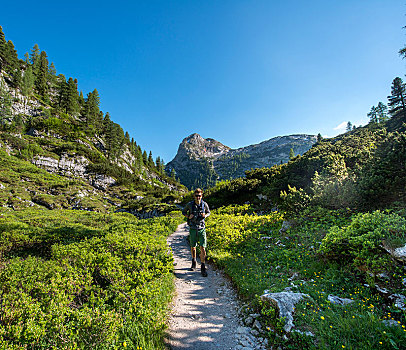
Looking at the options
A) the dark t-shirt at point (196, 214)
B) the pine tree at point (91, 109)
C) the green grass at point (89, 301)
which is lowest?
the green grass at point (89, 301)

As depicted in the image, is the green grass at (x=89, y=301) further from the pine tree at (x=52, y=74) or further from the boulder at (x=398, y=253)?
the pine tree at (x=52, y=74)

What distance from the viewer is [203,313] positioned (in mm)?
4090

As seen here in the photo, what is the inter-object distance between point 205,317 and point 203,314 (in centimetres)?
12

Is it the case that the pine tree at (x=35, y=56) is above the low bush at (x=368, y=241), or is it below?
above

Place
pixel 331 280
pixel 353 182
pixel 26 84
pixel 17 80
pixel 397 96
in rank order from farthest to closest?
pixel 17 80 → pixel 26 84 → pixel 397 96 → pixel 353 182 → pixel 331 280

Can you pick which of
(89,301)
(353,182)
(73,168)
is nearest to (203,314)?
(89,301)

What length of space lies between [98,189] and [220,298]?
5216 cm

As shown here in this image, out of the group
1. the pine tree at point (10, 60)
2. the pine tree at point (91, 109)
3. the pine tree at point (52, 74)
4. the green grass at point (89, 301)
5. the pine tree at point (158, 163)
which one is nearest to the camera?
the green grass at point (89, 301)

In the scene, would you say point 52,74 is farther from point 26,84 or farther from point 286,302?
point 286,302

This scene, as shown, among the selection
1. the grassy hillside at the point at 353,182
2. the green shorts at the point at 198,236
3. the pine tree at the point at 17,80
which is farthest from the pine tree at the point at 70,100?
the green shorts at the point at 198,236

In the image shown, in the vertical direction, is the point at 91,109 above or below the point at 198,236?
above

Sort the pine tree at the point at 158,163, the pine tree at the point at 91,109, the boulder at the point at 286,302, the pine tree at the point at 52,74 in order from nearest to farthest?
the boulder at the point at 286,302 < the pine tree at the point at 91,109 < the pine tree at the point at 52,74 < the pine tree at the point at 158,163

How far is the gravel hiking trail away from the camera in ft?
10.5

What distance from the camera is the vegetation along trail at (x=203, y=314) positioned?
321cm
